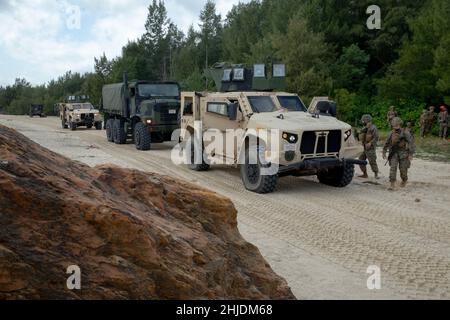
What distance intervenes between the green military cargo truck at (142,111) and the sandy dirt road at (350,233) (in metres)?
4.69

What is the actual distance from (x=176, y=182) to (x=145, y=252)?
4.52 feet

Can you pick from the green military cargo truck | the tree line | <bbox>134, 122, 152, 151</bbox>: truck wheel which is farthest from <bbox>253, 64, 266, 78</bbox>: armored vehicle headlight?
the tree line

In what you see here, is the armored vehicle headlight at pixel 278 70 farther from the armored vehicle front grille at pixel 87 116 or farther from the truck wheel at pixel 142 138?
the armored vehicle front grille at pixel 87 116

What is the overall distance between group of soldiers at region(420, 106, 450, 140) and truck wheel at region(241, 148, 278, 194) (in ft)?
42.8

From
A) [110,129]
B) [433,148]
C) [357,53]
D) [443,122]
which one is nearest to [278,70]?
[433,148]

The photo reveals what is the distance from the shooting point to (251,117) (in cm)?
940

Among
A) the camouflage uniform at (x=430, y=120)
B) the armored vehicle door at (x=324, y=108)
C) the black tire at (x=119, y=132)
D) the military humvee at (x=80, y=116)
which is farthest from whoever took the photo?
the military humvee at (x=80, y=116)

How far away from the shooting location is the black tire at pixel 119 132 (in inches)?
696

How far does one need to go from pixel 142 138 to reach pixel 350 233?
10.1 metres

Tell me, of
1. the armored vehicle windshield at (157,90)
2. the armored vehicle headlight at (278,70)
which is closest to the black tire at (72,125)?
the armored vehicle windshield at (157,90)

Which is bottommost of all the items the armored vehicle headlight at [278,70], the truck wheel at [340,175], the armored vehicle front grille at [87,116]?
the truck wheel at [340,175]

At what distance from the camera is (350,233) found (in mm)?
6336

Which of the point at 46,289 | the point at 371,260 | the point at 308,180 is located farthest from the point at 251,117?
the point at 46,289

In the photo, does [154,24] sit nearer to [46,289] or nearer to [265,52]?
[265,52]
